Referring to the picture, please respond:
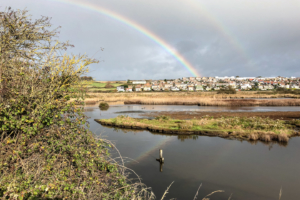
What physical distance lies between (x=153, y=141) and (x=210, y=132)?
27.6 feet

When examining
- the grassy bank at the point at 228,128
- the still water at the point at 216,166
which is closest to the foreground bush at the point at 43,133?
the still water at the point at 216,166

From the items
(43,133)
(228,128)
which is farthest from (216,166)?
(43,133)

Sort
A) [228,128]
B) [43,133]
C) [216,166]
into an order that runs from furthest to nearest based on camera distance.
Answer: [228,128]
[216,166]
[43,133]

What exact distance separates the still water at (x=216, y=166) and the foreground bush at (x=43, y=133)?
293cm

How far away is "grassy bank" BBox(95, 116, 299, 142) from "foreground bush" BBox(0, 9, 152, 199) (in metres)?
21.2

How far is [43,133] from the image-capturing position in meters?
6.62

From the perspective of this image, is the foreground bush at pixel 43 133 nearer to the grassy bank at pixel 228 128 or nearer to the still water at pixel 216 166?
the still water at pixel 216 166

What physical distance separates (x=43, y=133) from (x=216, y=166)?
1463cm

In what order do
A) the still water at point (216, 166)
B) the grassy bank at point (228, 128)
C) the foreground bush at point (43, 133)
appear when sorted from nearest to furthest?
the foreground bush at point (43, 133), the still water at point (216, 166), the grassy bank at point (228, 128)

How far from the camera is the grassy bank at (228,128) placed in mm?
24109

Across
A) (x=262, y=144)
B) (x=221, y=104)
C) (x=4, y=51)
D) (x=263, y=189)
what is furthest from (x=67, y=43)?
(x=221, y=104)

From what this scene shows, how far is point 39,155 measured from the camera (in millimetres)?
6316

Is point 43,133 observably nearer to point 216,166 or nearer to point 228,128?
point 216,166

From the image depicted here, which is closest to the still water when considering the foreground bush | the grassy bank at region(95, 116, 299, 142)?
the grassy bank at region(95, 116, 299, 142)
